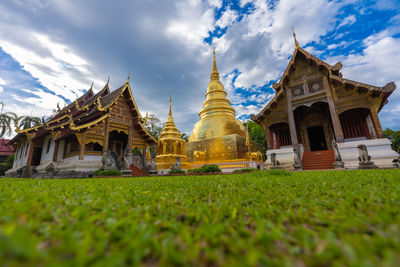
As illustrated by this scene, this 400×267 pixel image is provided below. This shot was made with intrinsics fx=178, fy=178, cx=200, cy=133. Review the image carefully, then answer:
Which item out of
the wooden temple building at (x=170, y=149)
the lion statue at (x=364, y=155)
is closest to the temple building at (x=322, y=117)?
the lion statue at (x=364, y=155)

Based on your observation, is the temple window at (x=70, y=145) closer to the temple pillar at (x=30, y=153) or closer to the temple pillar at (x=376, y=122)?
the temple pillar at (x=30, y=153)

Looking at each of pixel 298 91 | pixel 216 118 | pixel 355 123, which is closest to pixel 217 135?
pixel 216 118

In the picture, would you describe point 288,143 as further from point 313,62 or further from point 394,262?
point 394,262

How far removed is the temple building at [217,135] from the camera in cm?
1573

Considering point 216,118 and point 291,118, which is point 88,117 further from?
point 291,118

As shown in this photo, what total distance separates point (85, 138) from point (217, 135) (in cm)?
1082

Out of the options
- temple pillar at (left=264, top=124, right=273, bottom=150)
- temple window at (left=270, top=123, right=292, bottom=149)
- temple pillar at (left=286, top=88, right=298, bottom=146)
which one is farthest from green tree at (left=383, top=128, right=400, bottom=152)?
temple pillar at (left=264, top=124, right=273, bottom=150)

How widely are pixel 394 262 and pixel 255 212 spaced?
2.57ft

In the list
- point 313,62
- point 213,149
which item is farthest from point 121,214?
point 213,149

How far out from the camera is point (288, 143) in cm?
1343

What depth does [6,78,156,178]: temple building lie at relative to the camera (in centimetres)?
957

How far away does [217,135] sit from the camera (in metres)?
17.1

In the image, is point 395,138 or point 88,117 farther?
point 395,138

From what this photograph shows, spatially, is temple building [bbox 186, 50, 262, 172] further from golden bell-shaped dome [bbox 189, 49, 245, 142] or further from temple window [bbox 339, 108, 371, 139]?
temple window [bbox 339, 108, 371, 139]
